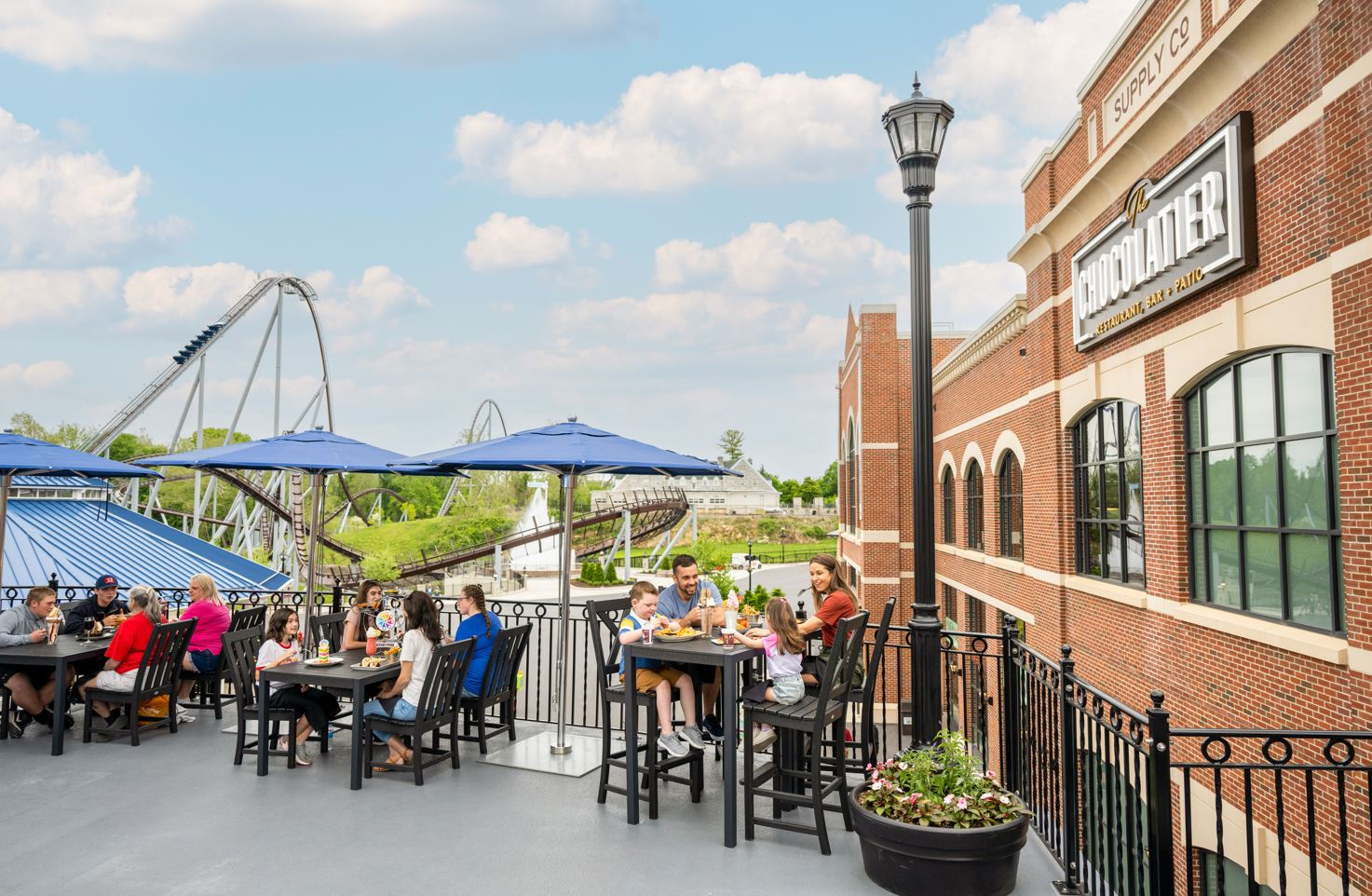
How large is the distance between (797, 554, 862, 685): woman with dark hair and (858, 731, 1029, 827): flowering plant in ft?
4.19

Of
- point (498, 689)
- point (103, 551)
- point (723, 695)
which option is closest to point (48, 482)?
point (103, 551)

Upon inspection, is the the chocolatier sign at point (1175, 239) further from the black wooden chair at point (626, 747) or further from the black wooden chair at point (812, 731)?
the black wooden chair at point (626, 747)

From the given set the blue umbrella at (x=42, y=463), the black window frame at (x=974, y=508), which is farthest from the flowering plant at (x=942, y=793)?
the black window frame at (x=974, y=508)

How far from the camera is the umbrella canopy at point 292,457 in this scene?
27.0ft

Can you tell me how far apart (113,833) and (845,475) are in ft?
103

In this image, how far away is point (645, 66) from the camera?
162 ft

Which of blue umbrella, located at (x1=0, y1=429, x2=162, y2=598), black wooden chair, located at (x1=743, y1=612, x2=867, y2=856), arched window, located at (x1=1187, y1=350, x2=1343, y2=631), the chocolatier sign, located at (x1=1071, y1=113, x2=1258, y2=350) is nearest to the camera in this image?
black wooden chair, located at (x1=743, y1=612, x2=867, y2=856)

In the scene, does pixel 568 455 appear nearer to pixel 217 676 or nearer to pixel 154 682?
pixel 154 682

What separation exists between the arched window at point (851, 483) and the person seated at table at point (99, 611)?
25016 millimetres

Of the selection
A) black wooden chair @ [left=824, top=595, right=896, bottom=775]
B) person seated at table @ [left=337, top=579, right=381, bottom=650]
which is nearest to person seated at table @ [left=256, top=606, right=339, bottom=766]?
person seated at table @ [left=337, top=579, right=381, bottom=650]

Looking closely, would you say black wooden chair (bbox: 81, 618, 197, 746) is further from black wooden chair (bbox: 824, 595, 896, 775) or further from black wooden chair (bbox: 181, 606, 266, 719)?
black wooden chair (bbox: 824, 595, 896, 775)

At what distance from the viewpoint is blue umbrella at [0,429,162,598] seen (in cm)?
854

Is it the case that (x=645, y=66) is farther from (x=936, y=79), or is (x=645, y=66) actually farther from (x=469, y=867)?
(x=469, y=867)

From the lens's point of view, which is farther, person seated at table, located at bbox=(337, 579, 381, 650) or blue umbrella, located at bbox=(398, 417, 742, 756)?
person seated at table, located at bbox=(337, 579, 381, 650)
